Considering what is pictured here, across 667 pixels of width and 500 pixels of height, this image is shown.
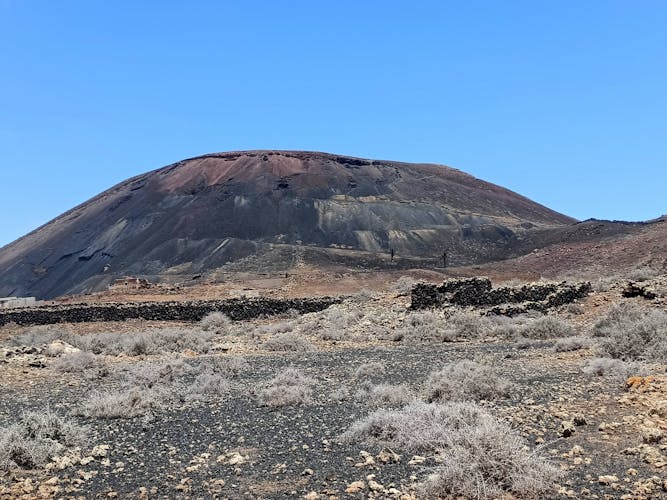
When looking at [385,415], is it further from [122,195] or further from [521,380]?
[122,195]

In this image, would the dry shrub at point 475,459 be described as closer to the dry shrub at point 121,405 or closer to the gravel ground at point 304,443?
the gravel ground at point 304,443

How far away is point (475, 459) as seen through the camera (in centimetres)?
518

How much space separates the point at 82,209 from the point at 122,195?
35.9 ft

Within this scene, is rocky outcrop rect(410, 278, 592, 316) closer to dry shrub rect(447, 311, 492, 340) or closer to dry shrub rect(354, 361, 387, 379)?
dry shrub rect(447, 311, 492, 340)

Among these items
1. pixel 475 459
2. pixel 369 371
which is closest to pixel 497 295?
pixel 369 371

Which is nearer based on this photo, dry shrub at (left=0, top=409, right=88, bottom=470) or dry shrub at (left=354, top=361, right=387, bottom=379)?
dry shrub at (left=0, top=409, right=88, bottom=470)

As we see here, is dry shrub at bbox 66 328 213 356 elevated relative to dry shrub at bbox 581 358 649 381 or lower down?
lower down

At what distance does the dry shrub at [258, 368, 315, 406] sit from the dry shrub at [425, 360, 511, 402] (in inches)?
81.3

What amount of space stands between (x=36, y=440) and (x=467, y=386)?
577 centimetres

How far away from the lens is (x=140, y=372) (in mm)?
11602

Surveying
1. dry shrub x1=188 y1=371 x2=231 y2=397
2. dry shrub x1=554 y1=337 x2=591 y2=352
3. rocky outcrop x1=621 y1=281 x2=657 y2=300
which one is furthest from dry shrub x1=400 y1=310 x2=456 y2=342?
dry shrub x1=188 y1=371 x2=231 y2=397

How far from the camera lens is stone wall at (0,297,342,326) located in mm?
28891

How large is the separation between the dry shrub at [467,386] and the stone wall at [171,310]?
1993cm

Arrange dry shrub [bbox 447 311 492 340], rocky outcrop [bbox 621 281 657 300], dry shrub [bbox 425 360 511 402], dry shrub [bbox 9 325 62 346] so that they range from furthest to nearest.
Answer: dry shrub [bbox 9 325 62 346] → dry shrub [bbox 447 311 492 340] → rocky outcrop [bbox 621 281 657 300] → dry shrub [bbox 425 360 511 402]
